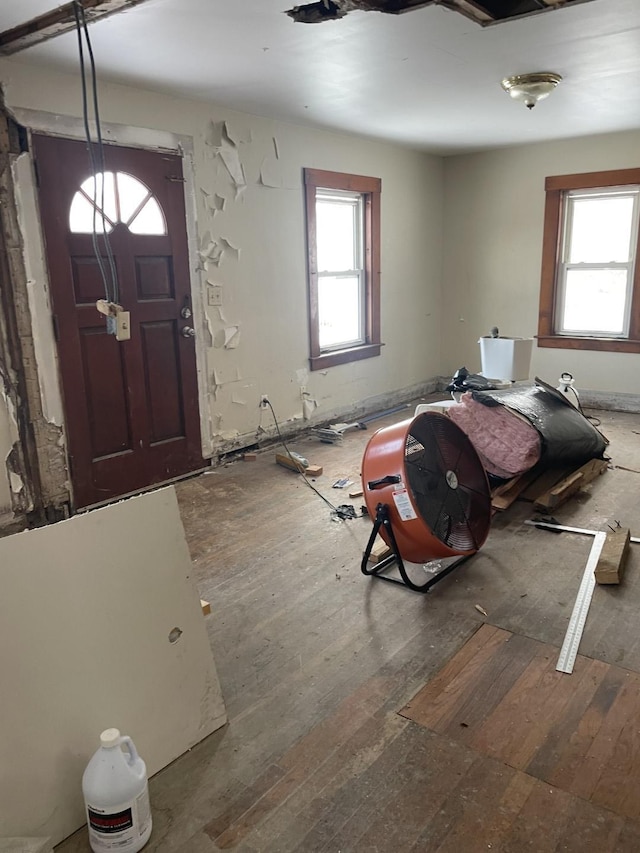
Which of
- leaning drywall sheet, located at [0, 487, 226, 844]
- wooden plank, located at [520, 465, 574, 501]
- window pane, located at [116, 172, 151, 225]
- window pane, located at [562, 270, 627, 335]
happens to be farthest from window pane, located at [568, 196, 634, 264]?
leaning drywall sheet, located at [0, 487, 226, 844]

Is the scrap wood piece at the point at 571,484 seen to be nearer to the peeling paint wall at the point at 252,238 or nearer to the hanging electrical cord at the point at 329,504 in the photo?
the hanging electrical cord at the point at 329,504

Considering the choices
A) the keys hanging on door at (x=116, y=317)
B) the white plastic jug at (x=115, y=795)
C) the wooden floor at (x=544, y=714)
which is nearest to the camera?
the white plastic jug at (x=115, y=795)

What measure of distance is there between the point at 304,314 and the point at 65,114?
222 centimetres

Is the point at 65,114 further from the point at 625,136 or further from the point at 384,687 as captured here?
the point at 625,136

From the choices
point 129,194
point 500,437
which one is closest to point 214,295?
point 129,194

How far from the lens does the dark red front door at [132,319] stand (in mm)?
3361

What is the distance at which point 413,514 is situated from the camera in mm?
2580

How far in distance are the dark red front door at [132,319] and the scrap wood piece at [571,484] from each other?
2199 millimetres

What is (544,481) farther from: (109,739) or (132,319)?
(109,739)

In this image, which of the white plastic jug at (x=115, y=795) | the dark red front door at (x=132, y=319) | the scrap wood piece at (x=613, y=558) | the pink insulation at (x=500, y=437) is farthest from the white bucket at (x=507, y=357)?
the white plastic jug at (x=115, y=795)

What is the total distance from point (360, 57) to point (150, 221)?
1.49 m

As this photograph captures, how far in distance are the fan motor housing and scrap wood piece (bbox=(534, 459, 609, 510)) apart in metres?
0.77

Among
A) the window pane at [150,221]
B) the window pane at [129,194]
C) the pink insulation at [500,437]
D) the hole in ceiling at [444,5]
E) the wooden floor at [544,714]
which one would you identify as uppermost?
the hole in ceiling at [444,5]

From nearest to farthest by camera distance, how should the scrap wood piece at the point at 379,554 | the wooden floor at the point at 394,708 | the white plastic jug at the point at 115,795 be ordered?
the white plastic jug at the point at 115,795 < the wooden floor at the point at 394,708 < the scrap wood piece at the point at 379,554
